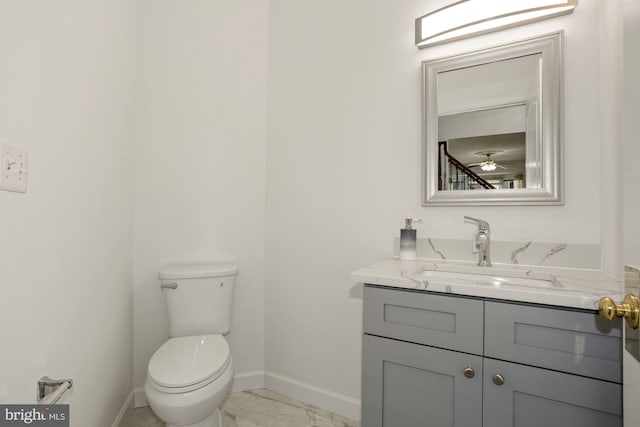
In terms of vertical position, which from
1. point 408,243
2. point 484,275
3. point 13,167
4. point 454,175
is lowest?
point 484,275

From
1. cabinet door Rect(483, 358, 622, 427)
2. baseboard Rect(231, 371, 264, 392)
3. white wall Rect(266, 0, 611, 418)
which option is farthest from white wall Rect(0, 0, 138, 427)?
cabinet door Rect(483, 358, 622, 427)

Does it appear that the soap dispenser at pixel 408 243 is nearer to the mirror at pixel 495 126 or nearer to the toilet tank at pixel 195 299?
the mirror at pixel 495 126

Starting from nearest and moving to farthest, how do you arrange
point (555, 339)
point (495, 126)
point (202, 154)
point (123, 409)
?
point (555, 339)
point (495, 126)
point (123, 409)
point (202, 154)

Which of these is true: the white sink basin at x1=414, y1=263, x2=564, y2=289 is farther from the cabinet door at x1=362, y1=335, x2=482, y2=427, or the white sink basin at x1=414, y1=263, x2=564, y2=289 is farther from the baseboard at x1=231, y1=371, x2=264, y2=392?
the baseboard at x1=231, y1=371, x2=264, y2=392

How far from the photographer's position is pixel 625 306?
1.89ft

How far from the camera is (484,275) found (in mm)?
1323

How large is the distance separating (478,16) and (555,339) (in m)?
1.38

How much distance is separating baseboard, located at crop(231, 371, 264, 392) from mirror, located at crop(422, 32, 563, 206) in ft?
5.07

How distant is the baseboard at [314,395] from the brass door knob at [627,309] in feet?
4.80

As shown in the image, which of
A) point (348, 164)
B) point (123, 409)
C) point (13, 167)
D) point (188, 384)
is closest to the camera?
point (13, 167)

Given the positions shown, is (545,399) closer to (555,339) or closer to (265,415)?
(555,339)

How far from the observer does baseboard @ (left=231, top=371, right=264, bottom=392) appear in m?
2.02

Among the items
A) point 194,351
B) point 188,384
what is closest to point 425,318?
point 188,384

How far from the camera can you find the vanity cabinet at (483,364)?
0.87m
